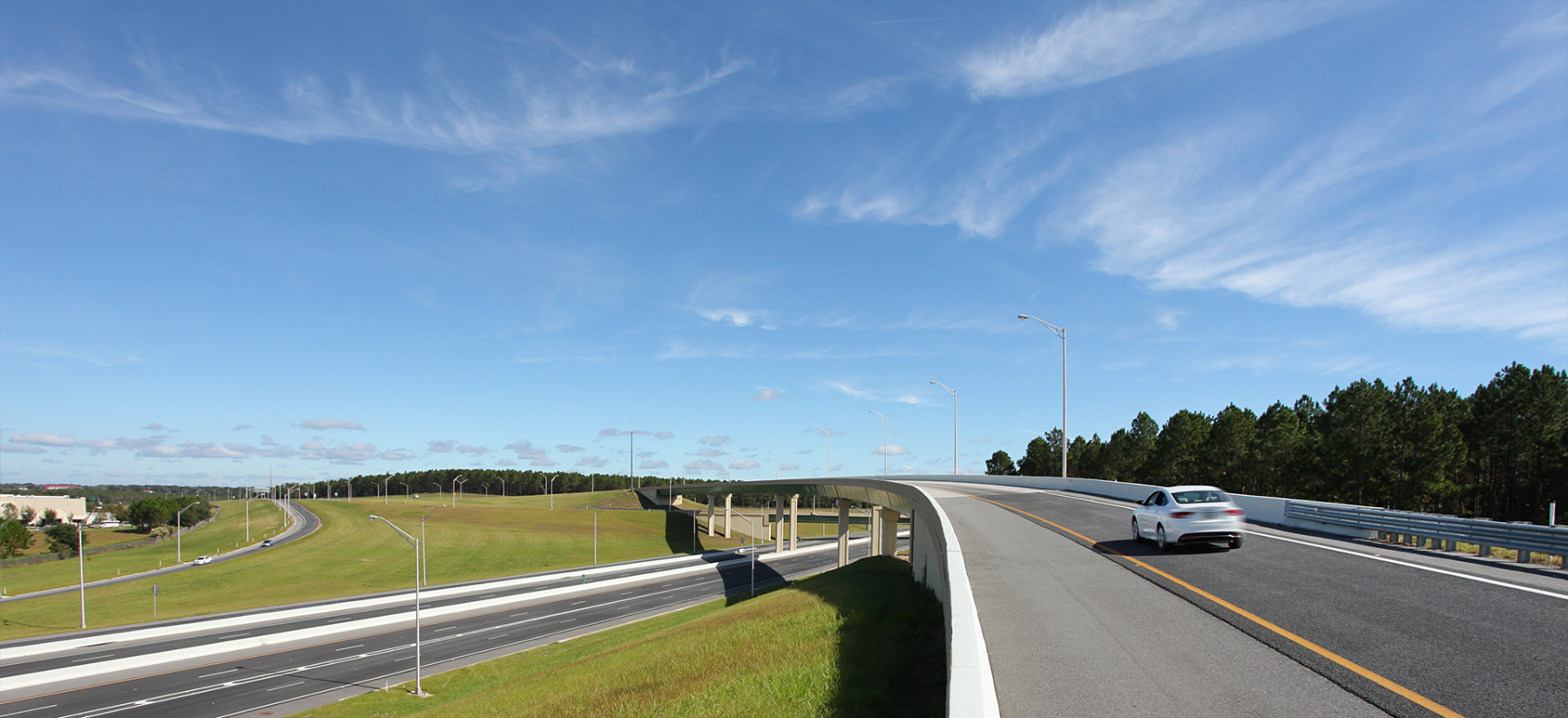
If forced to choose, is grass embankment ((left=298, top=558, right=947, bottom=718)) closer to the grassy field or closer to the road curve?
the road curve

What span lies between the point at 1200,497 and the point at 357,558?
90562 millimetres

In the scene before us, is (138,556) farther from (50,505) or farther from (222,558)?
(50,505)

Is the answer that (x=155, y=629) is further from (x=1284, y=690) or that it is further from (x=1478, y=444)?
(x=1478, y=444)

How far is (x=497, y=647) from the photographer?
139 ft

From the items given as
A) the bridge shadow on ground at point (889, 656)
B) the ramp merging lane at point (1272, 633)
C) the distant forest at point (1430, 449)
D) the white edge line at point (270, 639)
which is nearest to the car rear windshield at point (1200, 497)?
the ramp merging lane at point (1272, 633)

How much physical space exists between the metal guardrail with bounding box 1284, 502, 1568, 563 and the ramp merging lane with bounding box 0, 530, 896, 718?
37707 millimetres

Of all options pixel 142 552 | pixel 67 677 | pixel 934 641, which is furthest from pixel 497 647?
pixel 142 552

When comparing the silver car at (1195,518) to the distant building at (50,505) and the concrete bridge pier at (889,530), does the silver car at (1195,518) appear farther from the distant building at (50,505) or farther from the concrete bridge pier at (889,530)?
the distant building at (50,505)

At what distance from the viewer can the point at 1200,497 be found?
16.2 metres

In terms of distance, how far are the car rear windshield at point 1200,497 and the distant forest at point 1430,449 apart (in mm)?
53306

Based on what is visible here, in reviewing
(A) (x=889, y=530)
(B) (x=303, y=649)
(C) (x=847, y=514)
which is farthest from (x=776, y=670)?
(C) (x=847, y=514)

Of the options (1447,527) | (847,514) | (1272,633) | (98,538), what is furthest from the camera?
(98,538)

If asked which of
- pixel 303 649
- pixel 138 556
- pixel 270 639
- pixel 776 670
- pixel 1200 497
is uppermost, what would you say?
pixel 1200 497

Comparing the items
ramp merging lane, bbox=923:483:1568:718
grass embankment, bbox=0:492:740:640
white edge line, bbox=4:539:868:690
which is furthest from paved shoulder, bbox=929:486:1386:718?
grass embankment, bbox=0:492:740:640
